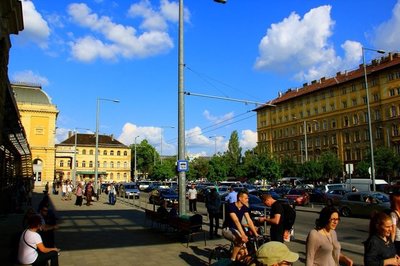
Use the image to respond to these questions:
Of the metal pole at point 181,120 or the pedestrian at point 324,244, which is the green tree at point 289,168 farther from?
the pedestrian at point 324,244

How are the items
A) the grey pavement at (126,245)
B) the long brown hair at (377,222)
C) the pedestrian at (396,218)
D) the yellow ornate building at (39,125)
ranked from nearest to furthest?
the long brown hair at (377,222)
the pedestrian at (396,218)
the grey pavement at (126,245)
the yellow ornate building at (39,125)

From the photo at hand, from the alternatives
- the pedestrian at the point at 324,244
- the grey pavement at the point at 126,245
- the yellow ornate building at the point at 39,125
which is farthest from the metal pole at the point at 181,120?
the yellow ornate building at the point at 39,125

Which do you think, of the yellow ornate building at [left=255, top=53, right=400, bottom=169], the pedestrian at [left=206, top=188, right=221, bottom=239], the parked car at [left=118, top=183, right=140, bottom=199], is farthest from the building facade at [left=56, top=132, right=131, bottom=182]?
the pedestrian at [left=206, top=188, right=221, bottom=239]

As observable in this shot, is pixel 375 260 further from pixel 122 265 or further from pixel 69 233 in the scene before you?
pixel 69 233

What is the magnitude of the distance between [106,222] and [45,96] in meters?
67.4

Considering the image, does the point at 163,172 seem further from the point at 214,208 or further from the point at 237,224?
the point at 237,224

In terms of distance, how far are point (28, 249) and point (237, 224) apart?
3.67 meters

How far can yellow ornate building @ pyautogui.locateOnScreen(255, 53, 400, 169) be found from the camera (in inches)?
3204

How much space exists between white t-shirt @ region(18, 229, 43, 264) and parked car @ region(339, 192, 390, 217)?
19473 mm

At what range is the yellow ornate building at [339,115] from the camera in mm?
81375

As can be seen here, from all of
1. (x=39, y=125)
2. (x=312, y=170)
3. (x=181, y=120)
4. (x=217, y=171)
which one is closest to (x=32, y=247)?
(x=181, y=120)

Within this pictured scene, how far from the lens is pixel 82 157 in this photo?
119562 millimetres

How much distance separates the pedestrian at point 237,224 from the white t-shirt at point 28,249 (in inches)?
137

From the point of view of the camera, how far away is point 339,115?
9494 cm
